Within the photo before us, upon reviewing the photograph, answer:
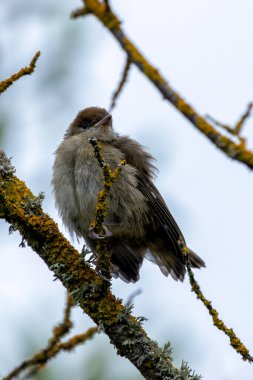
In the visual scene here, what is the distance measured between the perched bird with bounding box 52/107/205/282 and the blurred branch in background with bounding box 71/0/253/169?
2.93 metres

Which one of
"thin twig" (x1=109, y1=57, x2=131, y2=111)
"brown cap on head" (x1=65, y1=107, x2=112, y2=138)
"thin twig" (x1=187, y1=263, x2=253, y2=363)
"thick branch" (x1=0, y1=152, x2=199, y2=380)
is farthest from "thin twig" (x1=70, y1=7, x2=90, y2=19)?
"brown cap on head" (x1=65, y1=107, x2=112, y2=138)

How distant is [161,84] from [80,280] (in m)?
2.16

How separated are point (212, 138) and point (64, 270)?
86.0 inches

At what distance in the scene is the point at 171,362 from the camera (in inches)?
140

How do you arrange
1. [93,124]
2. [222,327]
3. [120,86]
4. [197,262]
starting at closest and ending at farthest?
[120,86], [222,327], [197,262], [93,124]

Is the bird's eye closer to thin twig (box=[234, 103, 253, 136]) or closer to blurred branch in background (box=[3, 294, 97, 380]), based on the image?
blurred branch in background (box=[3, 294, 97, 380])

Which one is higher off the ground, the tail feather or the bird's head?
the bird's head

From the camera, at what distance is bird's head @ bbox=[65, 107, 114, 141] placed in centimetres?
552

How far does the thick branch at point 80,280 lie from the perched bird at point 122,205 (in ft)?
2.68

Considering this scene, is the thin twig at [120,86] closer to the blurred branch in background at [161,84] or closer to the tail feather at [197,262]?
the blurred branch in background at [161,84]

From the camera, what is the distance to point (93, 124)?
5785 millimetres

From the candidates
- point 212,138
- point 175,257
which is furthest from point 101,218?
point 175,257

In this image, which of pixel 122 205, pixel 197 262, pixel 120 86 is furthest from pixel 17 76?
pixel 197 262

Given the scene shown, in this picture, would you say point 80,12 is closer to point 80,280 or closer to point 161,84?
point 161,84
